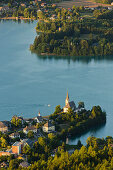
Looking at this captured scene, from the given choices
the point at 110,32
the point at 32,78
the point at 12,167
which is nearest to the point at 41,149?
the point at 12,167

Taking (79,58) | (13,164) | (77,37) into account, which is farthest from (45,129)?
(77,37)

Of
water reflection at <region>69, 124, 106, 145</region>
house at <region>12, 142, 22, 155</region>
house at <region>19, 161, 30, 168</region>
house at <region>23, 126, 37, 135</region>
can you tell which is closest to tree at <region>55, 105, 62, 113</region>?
water reflection at <region>69, 124, 106, 145</region>

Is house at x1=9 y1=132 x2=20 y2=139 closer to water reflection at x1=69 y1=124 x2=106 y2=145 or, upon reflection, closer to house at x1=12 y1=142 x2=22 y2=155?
house at x1=12 y1=142 x2=22 y2=155

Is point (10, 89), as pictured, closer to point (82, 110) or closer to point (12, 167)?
point (82, 110)

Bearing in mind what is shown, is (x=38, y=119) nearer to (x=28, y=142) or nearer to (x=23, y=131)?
(x=23, y=131)

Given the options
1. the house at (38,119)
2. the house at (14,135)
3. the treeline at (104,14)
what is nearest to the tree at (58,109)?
the house at (38,119)

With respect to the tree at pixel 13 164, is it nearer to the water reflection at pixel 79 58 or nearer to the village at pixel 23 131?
the village at pixel 23 131

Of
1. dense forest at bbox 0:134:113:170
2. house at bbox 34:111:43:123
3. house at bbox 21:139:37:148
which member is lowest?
dense forest at bbox 0:134:113:170
